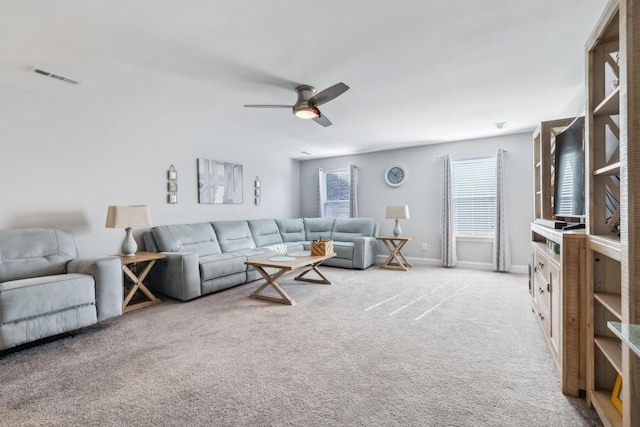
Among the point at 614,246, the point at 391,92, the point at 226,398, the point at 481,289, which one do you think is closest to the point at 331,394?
the point at 226,398

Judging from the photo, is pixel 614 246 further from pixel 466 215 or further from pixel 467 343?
pixel 466 215

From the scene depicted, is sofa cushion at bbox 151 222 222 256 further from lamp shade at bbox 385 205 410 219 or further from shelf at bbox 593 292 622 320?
shelf at bbox 593 292 622 320

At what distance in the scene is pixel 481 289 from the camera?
4.00 metres

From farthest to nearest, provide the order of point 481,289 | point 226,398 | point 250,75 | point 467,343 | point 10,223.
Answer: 1. point 481,289
2. point 10,223
3. point 250,75
4. point 467,343
5. point 226,398

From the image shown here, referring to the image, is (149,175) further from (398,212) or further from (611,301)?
(611,301)

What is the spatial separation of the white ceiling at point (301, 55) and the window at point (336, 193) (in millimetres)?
2857

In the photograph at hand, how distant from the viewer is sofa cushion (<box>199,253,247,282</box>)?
12.4ft

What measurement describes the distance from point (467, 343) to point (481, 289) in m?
1.85

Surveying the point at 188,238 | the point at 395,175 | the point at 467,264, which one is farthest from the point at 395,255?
the point at 188,238

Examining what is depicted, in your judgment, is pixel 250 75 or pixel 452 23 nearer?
pixel 452 23

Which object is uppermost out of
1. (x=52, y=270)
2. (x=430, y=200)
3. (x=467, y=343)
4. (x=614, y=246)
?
(x=430, y=200)

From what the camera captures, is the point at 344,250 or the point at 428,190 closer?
the point at 344,250

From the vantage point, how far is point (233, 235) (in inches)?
197

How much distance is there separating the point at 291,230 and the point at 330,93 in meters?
3.94
